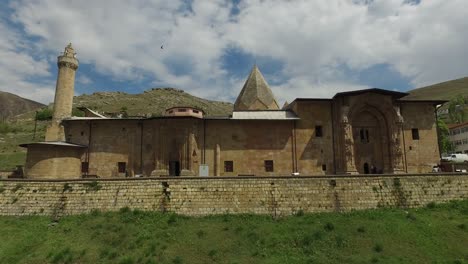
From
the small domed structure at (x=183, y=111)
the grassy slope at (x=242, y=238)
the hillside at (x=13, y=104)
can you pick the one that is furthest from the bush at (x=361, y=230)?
the hillside at (x=13, y=104)

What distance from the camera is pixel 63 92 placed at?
101ft

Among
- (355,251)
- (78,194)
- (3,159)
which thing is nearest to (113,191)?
(78,194)

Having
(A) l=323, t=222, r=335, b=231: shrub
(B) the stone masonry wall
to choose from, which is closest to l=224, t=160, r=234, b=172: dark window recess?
(B) the stone masonry wall

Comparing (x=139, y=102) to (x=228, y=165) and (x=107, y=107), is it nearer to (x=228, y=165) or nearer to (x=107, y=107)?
(x=107, y=107)

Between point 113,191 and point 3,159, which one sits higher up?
point 3,159

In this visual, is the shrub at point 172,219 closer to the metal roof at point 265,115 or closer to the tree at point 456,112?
Answer: the metal roof at point 265,115

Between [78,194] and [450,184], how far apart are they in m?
24.7

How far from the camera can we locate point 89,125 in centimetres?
2852

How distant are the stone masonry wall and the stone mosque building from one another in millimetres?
6604

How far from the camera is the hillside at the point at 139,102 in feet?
310

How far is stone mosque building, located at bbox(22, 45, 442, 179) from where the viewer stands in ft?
89.4

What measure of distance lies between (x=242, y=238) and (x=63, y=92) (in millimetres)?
24926

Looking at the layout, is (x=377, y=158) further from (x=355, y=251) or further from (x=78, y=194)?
(x=78, y=194)

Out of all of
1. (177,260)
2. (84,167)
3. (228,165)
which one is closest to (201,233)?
(177,260)
